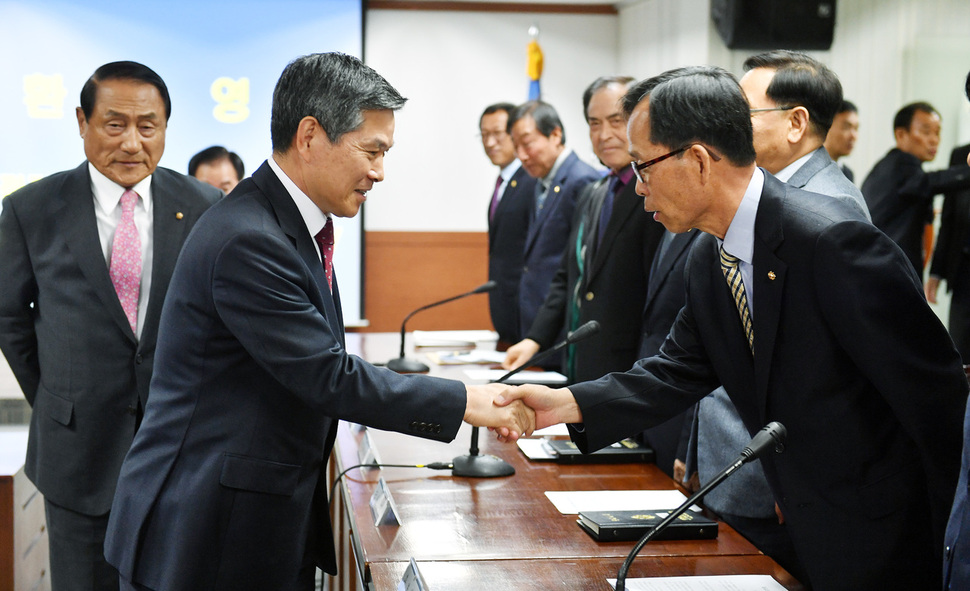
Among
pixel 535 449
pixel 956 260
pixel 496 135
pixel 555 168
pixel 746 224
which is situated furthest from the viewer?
pixel 496 135

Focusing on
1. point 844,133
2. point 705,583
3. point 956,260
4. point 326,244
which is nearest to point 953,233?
point 956,260

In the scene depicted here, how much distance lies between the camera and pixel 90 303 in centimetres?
212

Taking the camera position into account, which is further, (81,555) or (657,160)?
(81,555)

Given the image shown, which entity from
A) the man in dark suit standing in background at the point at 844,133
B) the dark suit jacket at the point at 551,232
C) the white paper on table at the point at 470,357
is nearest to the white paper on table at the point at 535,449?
the white paper on table at the point at 470,357

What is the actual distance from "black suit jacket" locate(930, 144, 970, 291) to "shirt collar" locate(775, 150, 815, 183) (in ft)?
8.95

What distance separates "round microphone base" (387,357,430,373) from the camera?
3.34 meters

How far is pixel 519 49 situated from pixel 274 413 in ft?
18.8

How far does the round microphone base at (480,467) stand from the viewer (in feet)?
6.83

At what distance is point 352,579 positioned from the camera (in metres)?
1.94

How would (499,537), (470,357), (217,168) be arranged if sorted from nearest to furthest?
1. (499,537)
2. (470,357)
3. (217,168)

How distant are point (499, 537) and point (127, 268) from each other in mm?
1110

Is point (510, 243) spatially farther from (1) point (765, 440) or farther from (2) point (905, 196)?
(1) point (765, 440)

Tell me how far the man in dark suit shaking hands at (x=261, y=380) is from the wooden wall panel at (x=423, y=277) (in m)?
5.09

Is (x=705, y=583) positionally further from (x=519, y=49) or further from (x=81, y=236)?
(x=519, y=49)
